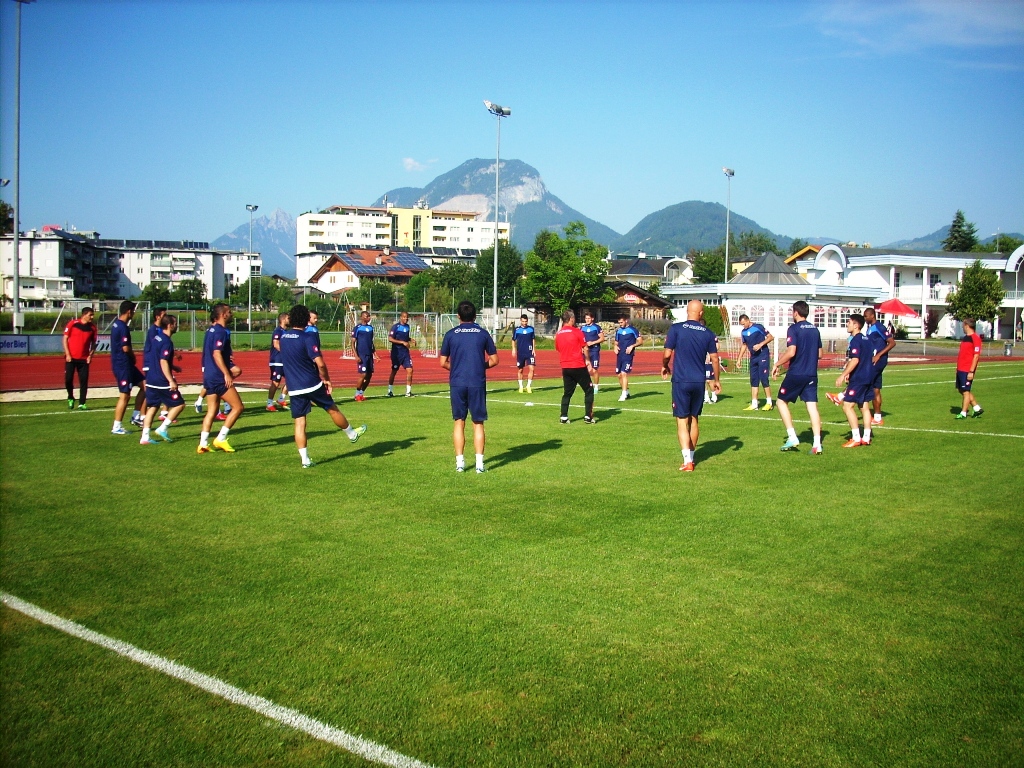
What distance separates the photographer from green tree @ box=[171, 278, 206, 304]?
76.1 meters

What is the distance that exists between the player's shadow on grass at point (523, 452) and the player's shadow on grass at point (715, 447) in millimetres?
2112

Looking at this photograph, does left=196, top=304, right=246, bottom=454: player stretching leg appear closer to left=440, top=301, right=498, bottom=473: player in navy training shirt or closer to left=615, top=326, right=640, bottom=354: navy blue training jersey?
left=440, top=301, right=498, bottom=473: player in navy training shirt

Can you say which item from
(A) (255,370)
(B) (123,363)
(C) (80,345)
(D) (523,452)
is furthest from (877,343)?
(A) (255,370)

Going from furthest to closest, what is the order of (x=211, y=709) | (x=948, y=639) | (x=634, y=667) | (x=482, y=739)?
(x=948, y=639) < (x=634, y=667) < (x=211, y=709) < (x=482, y=739)

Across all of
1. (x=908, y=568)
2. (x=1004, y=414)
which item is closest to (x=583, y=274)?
(x=1004, y=414)

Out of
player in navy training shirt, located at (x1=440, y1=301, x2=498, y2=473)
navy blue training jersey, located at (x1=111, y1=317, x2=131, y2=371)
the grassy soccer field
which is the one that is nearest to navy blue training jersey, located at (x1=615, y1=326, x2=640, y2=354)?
the grassy soccer field

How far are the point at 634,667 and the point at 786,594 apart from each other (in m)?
1.75

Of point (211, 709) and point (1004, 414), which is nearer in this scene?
point (211, 709)

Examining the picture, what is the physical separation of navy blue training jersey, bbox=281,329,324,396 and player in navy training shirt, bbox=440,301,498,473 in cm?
184

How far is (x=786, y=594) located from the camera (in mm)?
5840

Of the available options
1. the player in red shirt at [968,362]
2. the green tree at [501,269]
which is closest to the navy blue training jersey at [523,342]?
the player in red shirt at [968,362]

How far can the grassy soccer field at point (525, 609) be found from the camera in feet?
13.0

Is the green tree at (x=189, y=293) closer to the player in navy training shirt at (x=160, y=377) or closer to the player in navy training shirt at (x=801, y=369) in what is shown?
the player in navy training shirt at (x=160, y=377)

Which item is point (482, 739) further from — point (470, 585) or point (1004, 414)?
point (1004, 414)
